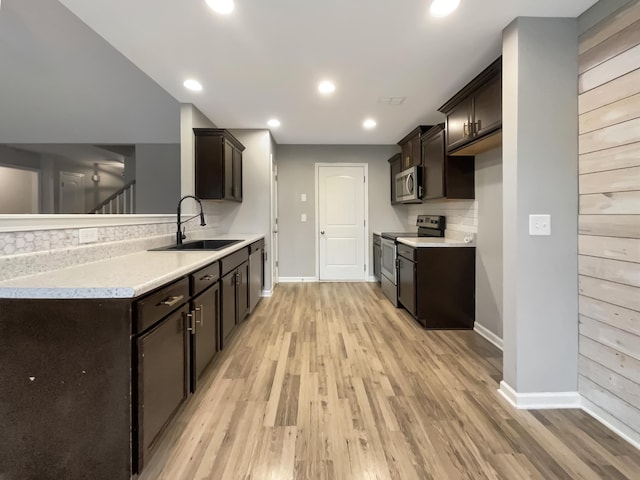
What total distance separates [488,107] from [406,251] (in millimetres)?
1613

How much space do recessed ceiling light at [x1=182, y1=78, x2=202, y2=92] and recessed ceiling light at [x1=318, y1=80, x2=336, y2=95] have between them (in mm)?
1100

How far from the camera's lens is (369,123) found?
161 inches

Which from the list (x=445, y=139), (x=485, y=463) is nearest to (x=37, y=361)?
(x=485, y=463)

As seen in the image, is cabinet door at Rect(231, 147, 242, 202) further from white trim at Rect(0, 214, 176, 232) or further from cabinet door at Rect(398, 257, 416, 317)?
cabinet door at Rect(398, 257, 416, 317)

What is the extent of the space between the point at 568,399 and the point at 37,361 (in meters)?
2.71

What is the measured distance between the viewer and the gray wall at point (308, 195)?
5402 millimetres

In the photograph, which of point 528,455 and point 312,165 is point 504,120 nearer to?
point 528,455

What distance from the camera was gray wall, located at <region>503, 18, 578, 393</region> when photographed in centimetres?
187

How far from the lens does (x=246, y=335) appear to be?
307 cm

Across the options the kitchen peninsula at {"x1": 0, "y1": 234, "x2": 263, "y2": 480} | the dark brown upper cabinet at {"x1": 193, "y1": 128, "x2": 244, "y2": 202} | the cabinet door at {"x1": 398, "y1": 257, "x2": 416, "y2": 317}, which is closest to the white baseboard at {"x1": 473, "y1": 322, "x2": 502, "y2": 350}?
the cabinet door at {"x1": 398, "y1": 257, "x2": 416, "y2": 317}

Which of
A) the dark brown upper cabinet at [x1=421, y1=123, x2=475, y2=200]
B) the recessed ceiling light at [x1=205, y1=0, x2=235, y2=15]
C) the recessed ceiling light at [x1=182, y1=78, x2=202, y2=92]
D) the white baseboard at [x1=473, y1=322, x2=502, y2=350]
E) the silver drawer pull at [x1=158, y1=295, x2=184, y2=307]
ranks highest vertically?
the recessed ceiling light at [x1=182, y1=78, x2=202, y2=92]

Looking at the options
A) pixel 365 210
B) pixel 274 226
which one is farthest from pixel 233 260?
pixel 365 210

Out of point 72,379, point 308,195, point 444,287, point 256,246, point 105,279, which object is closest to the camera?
point 72,379

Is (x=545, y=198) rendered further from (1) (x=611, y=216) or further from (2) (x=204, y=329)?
(2) (x=204, y=329)
